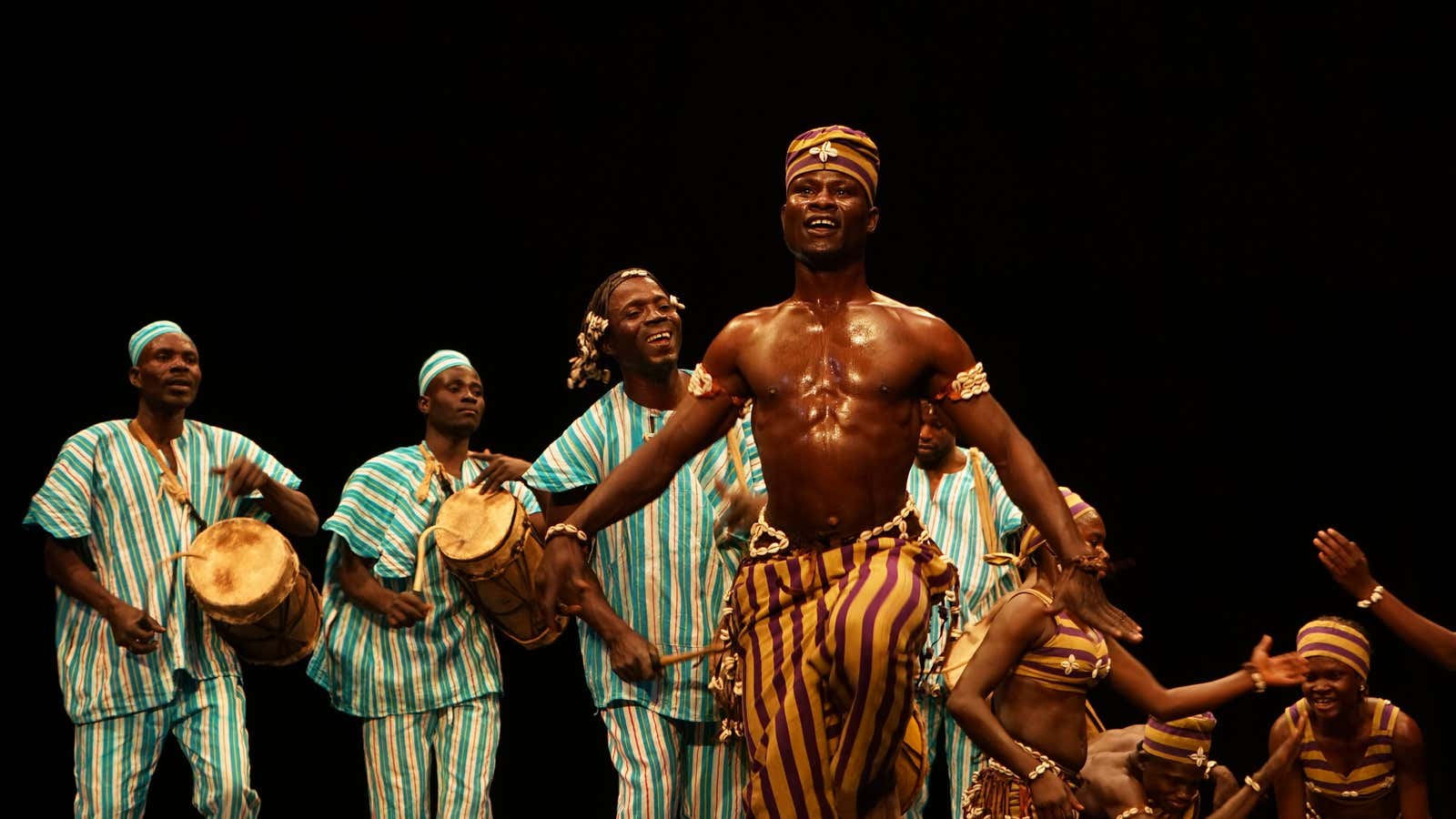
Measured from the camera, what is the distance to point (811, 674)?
369 centimetres

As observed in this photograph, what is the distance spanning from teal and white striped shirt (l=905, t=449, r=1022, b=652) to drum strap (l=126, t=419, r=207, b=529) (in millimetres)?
2457

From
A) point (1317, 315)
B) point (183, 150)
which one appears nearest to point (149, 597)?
point (183, 150)

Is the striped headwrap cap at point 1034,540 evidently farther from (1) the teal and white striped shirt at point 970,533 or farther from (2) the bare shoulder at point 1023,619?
(1) the teal and white striped shirt at point 970,533

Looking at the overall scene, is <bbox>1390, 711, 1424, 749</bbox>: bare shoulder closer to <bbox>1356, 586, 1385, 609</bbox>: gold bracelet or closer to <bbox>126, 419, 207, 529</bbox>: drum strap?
<bbox>1356, 586, 1385, 609</bbox>: gold bracelet

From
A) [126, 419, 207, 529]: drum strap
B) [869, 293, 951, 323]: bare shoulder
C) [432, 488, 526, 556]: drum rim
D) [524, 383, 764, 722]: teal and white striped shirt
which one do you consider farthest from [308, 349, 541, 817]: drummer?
[869, 293, 951, 323]: bare shoulder

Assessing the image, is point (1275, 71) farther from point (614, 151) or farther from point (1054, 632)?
point (1054, 632)

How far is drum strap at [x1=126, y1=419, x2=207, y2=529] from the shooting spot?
601 cm

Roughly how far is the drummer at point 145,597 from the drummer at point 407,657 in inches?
9.8

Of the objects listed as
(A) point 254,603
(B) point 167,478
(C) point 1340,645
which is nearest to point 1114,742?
(C) point 1340,645

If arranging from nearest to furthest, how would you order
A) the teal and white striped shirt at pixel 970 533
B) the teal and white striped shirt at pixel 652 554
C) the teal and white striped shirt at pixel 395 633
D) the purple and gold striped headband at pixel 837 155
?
1. the purple and gold striped headband at pixel 837 155
2. the teal and white striped shirt at pixel 652 554
3. the teal and white striped shirt at pixel 395 633
4. the teal and white striped shirt at pixel 970 533

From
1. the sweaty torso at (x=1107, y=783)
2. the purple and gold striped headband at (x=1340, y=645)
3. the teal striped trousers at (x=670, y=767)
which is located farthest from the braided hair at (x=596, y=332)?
the purple and gold striped headband at (x=1340, y=645)

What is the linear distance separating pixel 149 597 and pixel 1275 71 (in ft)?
16.8

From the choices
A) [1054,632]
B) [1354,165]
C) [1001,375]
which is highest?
[1354,165]

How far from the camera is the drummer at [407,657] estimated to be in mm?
5867
